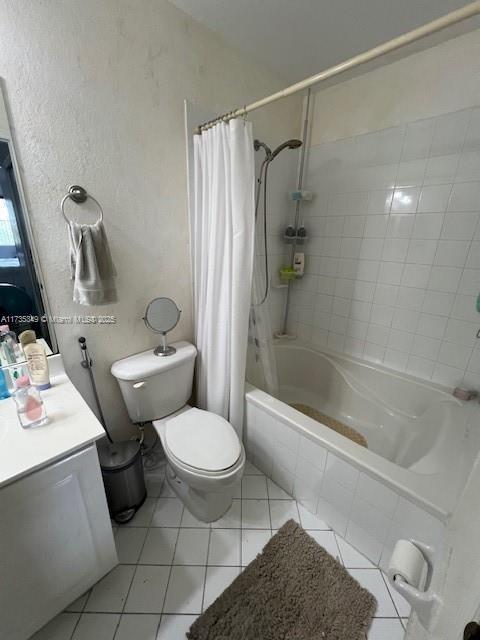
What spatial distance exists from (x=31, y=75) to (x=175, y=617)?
2.03 m

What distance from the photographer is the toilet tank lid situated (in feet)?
4.13

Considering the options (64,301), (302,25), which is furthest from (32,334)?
(302,25)

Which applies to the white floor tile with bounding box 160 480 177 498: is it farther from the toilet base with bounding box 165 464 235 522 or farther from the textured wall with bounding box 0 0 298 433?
the textured wall with bounding box 0 0 298 433

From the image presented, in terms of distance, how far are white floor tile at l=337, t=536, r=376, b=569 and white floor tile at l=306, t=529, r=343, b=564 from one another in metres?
0.02

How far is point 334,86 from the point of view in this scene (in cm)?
171

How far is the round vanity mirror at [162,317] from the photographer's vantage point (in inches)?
53.0

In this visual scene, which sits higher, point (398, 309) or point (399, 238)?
point (399, 238)

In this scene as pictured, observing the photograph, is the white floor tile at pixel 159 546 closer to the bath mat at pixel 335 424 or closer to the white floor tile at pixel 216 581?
the white floor tile at pixel 216 581

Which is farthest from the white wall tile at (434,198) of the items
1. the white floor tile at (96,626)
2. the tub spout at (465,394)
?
the white floor tile at (96,626)

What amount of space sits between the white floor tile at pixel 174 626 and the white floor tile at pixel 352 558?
0.67m

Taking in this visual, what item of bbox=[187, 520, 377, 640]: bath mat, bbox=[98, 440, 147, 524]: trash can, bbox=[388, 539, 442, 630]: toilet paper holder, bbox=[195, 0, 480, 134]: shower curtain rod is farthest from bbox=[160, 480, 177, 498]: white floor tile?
bbox=[195, 0, 480, 134]: shower curtain rod

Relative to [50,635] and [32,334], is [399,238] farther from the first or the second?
[50,635]

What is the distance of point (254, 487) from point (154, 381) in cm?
83

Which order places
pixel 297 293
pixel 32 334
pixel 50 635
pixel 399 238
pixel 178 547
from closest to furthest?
1. pixel 50 635
2. pixel 32 334
3. pixel 178 547
4. pixel 399 238
5. pixel 297 293
